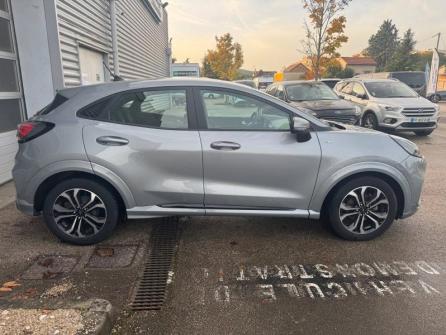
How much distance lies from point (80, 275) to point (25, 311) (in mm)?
704

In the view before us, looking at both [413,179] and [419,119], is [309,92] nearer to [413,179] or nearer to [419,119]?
[419,119]


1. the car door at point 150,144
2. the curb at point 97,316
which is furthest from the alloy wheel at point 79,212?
the curb at point 97,316

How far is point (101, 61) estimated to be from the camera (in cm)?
952

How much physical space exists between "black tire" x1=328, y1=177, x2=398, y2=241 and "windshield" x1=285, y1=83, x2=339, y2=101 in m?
6.53

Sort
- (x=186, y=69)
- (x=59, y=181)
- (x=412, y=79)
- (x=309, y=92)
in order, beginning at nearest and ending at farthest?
1. (x=59, y=181)
2. (x=309, y=92)
3. (x=412, y=79)
4. (x=186, y=69)

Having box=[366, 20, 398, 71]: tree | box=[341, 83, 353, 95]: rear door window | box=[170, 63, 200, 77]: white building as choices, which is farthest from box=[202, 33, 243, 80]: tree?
box=[366, 20, 398, 71]: tree

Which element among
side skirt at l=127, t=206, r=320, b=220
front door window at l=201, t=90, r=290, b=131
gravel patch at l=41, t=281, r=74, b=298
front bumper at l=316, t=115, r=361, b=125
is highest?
front door window at l=201, t=90, r=290, b=131

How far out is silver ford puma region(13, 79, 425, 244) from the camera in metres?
3.52

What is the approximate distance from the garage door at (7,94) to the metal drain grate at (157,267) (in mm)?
3190

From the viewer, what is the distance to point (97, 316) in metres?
2.43

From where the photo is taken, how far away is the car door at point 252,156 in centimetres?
354

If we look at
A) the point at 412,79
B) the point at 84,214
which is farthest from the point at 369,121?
the point at 84,214

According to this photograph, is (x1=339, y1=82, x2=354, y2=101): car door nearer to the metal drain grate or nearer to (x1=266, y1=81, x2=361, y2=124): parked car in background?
(x1=266, y1=81, x2=361, y2=124): parked car in background

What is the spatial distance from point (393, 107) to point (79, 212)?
9.24 meters
